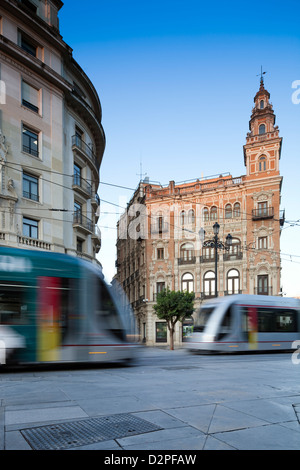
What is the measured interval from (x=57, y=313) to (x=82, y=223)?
1596 cm

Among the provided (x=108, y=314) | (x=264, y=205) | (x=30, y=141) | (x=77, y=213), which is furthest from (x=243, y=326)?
(x=264, y=205)

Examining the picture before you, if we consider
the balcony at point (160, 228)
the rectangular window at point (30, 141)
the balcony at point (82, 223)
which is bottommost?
the balcony at point (82, 223)

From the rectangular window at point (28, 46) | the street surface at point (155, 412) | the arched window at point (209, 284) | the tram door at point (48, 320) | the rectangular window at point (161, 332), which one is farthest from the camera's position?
the rectangular window at point (161, 332)

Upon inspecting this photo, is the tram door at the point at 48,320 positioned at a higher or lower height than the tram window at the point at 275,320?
higher

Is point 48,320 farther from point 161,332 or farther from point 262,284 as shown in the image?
point 161,332

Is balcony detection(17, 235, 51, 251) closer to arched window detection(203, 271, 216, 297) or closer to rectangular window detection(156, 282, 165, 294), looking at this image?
arched window detection(203, 271, 216, 297)

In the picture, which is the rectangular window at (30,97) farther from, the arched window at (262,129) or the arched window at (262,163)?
the arched window at (262,129)

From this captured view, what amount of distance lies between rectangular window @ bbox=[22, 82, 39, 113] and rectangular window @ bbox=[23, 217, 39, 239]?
6.86 m

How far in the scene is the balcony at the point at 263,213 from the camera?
38.9 meters

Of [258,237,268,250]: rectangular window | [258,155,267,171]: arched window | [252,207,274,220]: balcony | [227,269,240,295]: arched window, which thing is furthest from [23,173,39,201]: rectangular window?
[258,155,267,171]: arched window

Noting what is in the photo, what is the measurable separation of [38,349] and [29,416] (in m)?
5.63

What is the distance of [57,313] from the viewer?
10539 mm

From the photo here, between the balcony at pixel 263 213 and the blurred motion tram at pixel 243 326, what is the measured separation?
65.2 feet

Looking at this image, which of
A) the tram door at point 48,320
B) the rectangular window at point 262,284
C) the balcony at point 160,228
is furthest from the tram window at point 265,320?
the balcony at point 160,228
